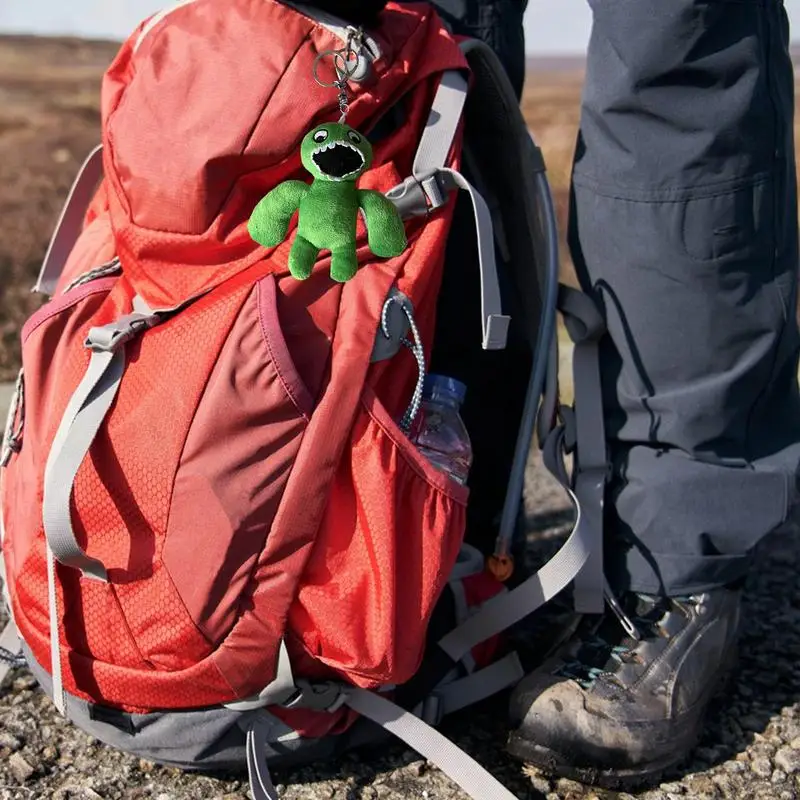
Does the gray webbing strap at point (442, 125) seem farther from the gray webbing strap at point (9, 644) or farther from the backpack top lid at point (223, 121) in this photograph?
the gray webbing strap at point (9, 644)

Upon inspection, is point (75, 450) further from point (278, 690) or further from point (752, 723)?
point (752, 723)

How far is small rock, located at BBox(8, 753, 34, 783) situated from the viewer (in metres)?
1.20

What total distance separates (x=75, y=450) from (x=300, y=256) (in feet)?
1.00

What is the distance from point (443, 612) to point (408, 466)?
0.93 ft

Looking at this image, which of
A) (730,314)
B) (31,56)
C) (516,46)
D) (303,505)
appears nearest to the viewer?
(303,505)

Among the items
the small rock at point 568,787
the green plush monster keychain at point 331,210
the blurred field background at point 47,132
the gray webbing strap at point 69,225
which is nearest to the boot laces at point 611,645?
the small rock at point 568,787

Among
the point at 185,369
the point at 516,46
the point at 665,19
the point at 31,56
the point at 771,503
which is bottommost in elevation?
the point at 31,56

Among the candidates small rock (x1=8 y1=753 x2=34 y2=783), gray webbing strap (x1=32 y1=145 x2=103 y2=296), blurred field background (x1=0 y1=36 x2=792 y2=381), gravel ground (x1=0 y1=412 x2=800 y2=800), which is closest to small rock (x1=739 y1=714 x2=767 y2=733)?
gravel ground (x1=0 y1=412 x2=800 y2=800)

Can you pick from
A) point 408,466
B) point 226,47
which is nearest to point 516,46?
point 226,47

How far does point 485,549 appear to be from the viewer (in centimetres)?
148

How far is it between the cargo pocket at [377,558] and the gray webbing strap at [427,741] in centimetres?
8

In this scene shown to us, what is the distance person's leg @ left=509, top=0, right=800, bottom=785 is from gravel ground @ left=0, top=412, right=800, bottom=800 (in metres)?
0.05

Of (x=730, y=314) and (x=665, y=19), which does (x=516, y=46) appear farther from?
(x=730, y=314)

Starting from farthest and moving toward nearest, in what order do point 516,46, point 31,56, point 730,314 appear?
point 31,56 < point 516,46 < point 730,314
